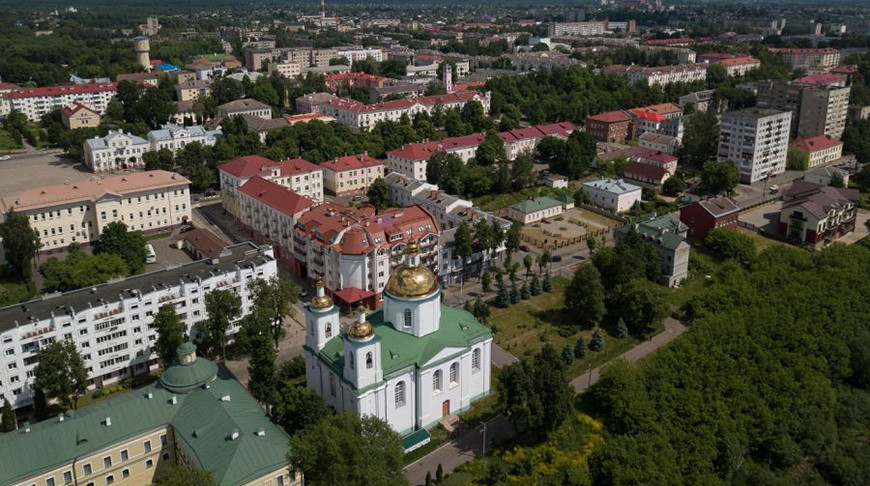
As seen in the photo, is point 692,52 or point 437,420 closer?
point 437,420

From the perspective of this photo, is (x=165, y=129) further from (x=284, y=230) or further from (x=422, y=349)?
(x=422, y=349)

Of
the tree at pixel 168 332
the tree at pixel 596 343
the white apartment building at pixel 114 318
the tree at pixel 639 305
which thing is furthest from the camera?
the tree at pixel 639 305

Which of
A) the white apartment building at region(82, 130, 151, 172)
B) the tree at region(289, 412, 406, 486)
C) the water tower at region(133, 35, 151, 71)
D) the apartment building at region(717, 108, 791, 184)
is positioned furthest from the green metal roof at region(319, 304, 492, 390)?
the water tower at region(133, 35, 151, 71)

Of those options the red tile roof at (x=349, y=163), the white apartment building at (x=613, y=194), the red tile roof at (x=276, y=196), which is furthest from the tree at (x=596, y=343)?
the red tile roof at (x=349, y=163)

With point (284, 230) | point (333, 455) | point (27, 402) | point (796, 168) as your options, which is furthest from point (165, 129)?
point (796, 168)

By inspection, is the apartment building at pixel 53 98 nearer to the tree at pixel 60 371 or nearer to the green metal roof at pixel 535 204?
the green metal roof at pixel 535 204

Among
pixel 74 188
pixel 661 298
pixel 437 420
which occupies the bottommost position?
pixel 437 420
